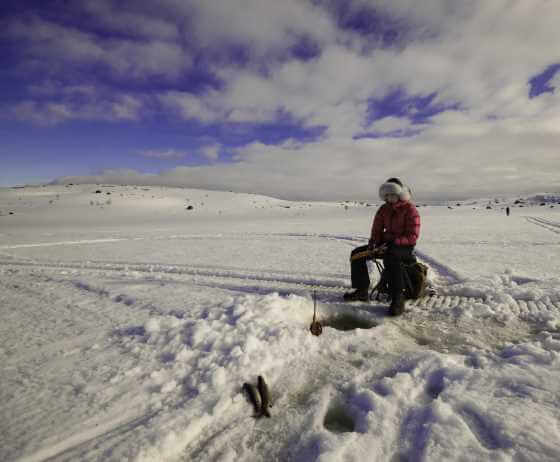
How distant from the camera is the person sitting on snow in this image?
14.1 feet

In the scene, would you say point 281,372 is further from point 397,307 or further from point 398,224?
point 398,224

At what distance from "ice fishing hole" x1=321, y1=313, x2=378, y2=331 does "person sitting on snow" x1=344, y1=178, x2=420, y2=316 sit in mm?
412

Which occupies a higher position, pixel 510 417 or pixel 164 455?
pixel 510 417

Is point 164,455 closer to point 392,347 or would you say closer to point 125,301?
point 392,347

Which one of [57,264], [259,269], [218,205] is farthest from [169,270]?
[218,205]

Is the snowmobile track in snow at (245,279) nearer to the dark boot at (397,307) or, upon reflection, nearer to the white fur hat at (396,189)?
the dark boot at (397,307)

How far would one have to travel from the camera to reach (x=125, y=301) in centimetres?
490

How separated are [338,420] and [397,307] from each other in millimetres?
2213

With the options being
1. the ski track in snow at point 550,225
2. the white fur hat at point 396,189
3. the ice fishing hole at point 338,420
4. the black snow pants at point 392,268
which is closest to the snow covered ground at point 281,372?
the ice fishing hole at point 338,420

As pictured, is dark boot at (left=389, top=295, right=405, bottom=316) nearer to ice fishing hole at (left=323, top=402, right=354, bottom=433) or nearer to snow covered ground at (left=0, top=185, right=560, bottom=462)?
snow covered ground at (left=0, top=185, right=560, bottom=462)

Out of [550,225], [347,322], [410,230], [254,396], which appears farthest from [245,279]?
[550,225]

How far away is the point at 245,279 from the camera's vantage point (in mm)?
6398

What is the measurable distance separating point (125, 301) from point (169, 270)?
248 centimetres

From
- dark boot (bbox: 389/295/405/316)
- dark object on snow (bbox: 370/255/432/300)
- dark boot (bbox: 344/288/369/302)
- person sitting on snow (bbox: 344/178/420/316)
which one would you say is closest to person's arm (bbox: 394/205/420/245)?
person sitting on snow (bbox: 344/178/420/316)
